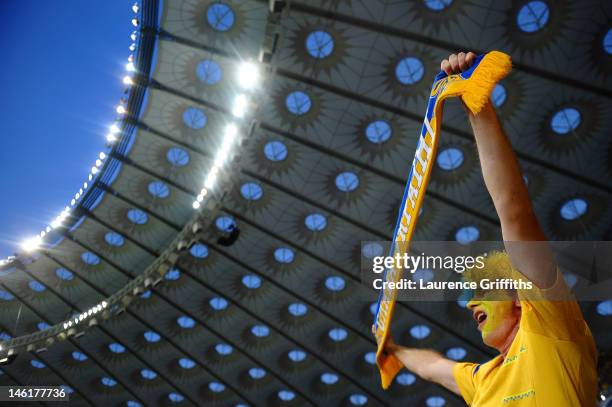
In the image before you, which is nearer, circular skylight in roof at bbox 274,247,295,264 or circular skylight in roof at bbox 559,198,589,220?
circular skylight in roof at bbox 559,198,589,220

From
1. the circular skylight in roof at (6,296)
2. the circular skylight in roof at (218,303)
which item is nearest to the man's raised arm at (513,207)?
the circular skylight in roof at (218,303)

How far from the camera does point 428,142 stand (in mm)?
3078

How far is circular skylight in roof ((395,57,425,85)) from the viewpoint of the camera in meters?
15.3

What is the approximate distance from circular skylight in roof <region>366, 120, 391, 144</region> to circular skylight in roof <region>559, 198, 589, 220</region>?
719 cm

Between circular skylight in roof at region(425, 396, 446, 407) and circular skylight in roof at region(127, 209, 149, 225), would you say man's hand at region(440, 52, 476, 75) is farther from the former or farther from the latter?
circular skylight in roof at region(425, 396, 446, 407)

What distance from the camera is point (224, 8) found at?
51.2ft

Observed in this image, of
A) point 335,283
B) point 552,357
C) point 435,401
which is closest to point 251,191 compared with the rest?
point 335,283

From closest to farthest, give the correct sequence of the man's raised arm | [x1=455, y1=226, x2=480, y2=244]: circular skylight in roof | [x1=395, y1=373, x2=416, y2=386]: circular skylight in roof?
the man's raised arm → [x1=455, y1=226, x2=480, y2=244]: circular skylight in roof → [x1=395, y1=373, x2=416, y2=386]: circular skylight in roof

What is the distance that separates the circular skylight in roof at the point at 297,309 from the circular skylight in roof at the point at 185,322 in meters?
5.89

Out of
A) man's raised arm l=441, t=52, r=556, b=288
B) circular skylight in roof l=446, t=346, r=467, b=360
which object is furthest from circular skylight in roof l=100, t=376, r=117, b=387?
man's raised arm l=441, t=52, r=556, b=288

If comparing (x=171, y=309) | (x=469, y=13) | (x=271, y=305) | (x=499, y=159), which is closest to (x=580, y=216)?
(x=469, y=13)

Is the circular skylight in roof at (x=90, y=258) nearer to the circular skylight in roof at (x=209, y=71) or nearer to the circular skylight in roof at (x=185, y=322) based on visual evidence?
the circular skylight in roof at (x=185, y=322)

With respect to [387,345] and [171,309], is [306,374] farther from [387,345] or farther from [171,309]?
[387,345]

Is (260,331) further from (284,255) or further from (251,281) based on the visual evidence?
(284,255)
